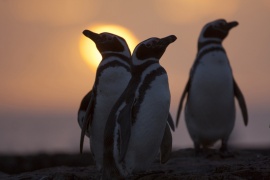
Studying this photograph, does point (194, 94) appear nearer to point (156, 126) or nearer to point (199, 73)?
point (199, 73)

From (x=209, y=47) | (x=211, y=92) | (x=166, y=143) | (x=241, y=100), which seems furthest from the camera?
(x=241, y=100)

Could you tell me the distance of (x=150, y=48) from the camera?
6.12 meters

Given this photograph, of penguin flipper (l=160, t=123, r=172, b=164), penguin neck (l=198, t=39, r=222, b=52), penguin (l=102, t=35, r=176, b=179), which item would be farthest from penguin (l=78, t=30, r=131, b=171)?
penguin neck (l=198, t=39, r=222, b=52)

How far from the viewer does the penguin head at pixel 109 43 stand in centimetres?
712

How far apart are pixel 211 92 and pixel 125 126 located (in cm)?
375

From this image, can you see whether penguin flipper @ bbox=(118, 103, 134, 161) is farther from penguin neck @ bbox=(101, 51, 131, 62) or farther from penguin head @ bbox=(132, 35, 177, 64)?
penguin neck @ bbox=(101, 51, 131, 62)

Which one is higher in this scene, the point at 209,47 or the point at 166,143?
the point at 209,47

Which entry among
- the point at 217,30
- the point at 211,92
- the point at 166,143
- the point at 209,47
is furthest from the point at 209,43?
the point at 166,143

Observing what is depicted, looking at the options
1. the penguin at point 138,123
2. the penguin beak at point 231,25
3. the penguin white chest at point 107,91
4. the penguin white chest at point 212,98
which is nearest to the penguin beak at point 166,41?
the penguin at point 138,123

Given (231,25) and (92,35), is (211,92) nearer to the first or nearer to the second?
(231,25)

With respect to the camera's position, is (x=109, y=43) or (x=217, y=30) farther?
(x=217, y=30)

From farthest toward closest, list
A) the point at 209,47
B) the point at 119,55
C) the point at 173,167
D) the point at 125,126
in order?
the point at 209,47
the point at 173,167
the point at 119,55
the point at 125,126

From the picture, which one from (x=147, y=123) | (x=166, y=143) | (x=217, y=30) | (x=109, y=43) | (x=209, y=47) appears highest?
(x=217, y=30)

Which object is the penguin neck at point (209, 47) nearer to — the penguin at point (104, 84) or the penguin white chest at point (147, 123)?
the penguin at point (104, 84)
